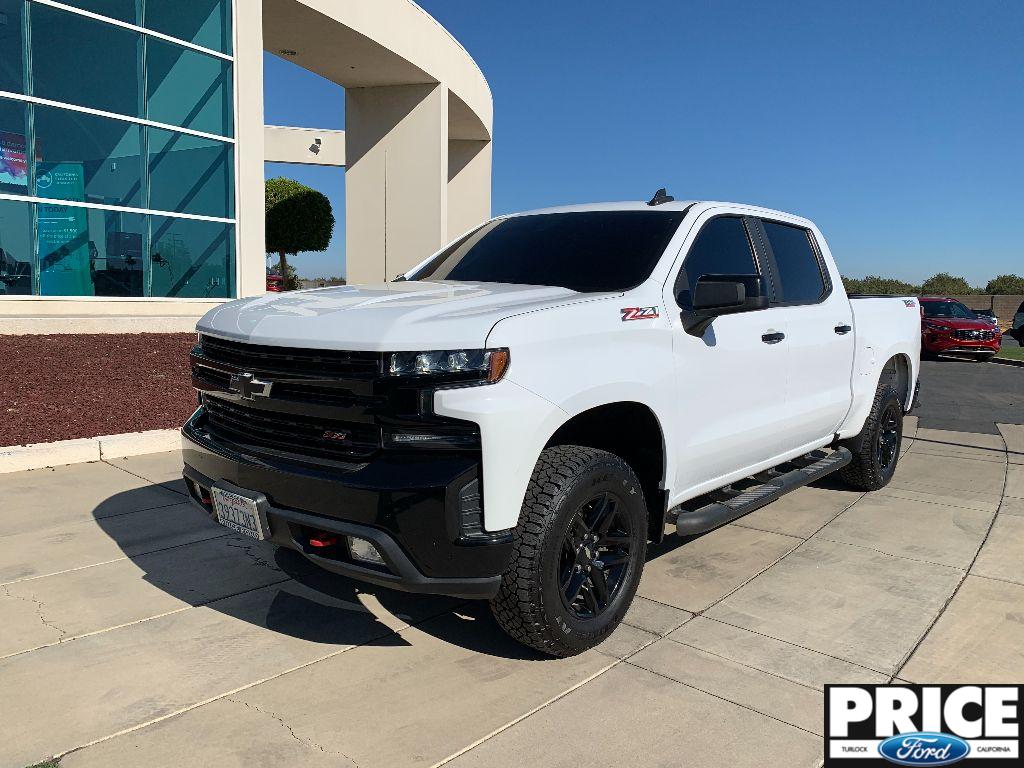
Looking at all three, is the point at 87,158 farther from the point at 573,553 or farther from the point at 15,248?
the point at 573,553

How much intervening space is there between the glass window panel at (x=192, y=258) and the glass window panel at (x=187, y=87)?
1.77 m

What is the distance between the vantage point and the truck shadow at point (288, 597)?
3588 mm

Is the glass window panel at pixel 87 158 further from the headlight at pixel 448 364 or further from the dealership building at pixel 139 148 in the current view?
the headlight at pixel 448 364

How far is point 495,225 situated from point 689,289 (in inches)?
58.5

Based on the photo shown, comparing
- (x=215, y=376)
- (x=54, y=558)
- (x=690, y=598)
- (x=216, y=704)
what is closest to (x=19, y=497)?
(x=54, y=558)

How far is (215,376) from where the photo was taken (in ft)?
11.6

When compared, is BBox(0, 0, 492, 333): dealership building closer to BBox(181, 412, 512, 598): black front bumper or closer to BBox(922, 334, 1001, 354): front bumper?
BBox(181, 412, 512, 598): black front bumper

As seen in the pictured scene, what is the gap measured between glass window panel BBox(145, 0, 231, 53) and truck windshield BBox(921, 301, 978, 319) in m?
17.8

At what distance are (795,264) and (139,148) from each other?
1250 centimetres

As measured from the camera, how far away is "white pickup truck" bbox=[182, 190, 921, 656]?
112 inches

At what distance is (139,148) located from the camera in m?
14.0

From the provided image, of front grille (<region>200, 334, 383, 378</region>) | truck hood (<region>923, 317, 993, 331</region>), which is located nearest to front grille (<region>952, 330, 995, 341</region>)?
truck hood (<region>923, 317, 993, 331</region>)

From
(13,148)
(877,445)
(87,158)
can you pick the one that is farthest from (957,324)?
(13,148)

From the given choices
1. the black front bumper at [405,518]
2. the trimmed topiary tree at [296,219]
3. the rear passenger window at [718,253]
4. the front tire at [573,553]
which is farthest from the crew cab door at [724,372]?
the trimmed topiary tree at [296,219]
